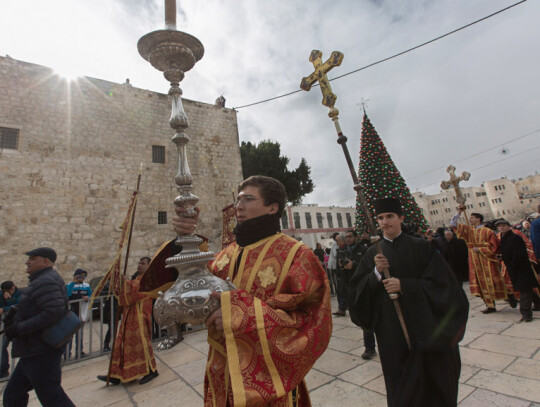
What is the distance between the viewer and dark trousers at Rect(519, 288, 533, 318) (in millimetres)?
4895

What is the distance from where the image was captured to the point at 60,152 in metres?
11.3

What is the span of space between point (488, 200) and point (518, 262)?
267 feet

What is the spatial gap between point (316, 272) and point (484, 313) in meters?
6.39

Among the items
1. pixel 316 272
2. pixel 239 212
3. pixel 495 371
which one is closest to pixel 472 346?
pixel 495 371

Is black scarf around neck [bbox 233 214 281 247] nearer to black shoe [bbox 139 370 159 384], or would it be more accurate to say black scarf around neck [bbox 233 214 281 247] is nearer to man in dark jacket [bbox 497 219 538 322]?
black shoe [bbox 139 370 159 384]

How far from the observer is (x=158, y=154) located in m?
13.7

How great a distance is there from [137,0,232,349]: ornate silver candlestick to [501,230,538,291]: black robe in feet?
21.0

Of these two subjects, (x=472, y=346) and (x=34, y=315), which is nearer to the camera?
(x=34, y=315)

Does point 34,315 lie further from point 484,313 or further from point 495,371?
point 484,313

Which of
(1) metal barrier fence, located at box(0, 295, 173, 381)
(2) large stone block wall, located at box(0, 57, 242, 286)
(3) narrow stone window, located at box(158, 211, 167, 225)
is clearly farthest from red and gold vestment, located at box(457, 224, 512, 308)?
(3) narrow stone window, located at box(158, 211, 167, 225)

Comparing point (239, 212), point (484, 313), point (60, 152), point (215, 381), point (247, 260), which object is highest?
point (60, 152)

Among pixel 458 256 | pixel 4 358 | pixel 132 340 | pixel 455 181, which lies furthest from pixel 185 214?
pixel 458 256

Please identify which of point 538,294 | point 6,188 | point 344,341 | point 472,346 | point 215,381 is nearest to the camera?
point 215,381

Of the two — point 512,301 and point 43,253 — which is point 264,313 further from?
point 512,301
